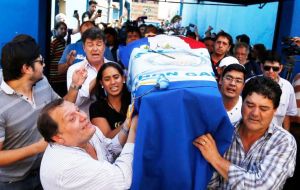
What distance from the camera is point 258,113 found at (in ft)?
5.22

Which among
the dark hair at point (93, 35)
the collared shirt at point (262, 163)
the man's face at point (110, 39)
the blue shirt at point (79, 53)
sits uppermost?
the dark hair at point (93, 35)

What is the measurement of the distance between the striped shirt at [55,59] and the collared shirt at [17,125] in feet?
6.18

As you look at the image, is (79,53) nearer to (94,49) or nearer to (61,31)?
(94,49)

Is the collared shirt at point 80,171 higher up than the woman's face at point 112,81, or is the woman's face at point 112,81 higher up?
the woman's face at point 112,81

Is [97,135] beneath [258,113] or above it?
beneath

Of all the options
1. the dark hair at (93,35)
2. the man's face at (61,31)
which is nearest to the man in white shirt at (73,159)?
the dark hair at (93,35)

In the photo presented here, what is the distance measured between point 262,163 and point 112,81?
116 cm

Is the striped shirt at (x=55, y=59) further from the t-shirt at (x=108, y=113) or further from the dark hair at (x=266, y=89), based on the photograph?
the dark hair at (x=266, y=89)

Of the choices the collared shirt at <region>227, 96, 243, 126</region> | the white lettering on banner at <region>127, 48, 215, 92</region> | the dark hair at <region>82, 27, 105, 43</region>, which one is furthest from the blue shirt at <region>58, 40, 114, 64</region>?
the white lettering on banner at <region>127, 48, 215, 92</region>

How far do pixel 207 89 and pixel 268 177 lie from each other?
19.4 inches

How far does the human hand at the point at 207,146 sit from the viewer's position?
1.37 metres

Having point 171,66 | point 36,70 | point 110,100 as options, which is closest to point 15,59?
point 36,70

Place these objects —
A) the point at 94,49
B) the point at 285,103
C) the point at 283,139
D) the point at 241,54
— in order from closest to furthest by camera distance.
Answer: the point at 283,139
the point at 94,49
the point at 285,103
the point at 241,54

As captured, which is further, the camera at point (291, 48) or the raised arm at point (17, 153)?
the camera at point (291, 48)
